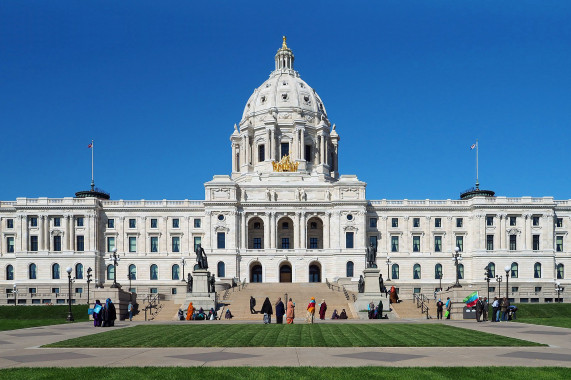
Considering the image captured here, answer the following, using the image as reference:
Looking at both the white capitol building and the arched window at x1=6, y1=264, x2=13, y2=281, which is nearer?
the white capitol building

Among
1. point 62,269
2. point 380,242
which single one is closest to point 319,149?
point 380,242

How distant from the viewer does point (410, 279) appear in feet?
334

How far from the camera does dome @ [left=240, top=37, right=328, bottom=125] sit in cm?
12162

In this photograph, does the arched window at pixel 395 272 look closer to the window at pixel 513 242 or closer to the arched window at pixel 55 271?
the window at pixel 513 242

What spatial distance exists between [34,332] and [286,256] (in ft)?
219

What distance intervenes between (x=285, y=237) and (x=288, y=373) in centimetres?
8626

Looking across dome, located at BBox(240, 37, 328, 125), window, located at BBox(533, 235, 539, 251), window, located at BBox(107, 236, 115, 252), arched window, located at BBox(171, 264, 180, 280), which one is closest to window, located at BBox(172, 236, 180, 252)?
arched window, located at BBox(171, 264, 180, 280)

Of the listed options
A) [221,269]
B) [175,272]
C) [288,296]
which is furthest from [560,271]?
[175,272]

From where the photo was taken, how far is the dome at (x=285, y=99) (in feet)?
399

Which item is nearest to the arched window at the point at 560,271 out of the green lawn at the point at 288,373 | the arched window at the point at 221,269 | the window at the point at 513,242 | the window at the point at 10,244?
the window at the point at 513,242

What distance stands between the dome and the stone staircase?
44417mm

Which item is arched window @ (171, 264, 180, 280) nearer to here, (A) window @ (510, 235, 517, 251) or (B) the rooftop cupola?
(B) the rooftop cupola

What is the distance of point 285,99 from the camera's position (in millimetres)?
122750

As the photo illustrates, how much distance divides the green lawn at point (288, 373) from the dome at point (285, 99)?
340ft
